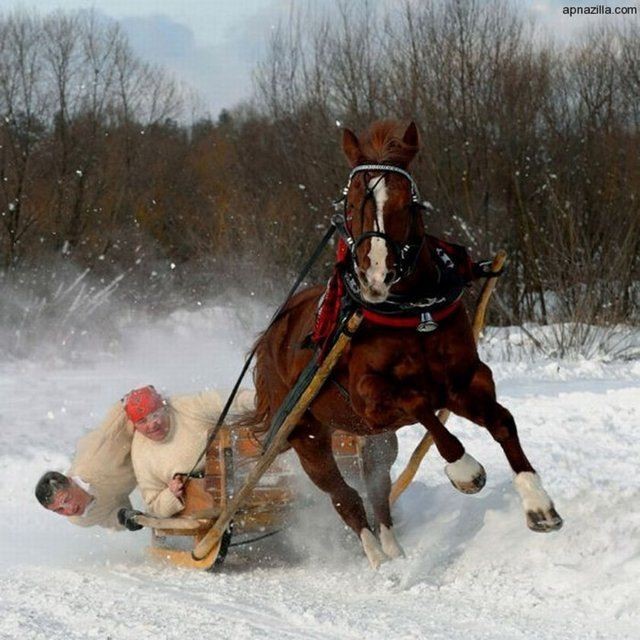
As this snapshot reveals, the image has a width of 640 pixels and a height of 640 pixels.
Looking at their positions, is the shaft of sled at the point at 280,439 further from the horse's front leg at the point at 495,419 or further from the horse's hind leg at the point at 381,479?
the horse's hind leg at the point at 381,479

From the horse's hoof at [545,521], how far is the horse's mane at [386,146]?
5.39 ft

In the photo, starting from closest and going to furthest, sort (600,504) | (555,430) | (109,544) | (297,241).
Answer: (600,504) → (109,544) → (555,430) → (297,241)

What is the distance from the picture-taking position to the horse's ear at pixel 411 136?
4.84 m

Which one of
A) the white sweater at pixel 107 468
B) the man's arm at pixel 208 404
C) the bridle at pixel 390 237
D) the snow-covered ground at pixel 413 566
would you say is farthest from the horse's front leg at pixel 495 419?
the white sweater at pixel 107 468

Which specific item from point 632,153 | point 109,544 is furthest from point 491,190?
point 109,544

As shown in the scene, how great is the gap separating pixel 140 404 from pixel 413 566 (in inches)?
82.4

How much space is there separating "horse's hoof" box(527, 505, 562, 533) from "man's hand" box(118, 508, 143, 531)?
281 centimetres

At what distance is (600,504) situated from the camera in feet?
18.6

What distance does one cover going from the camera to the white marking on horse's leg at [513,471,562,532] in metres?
4.56

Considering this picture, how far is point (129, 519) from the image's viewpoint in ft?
21.6

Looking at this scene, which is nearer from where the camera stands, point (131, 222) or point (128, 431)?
point (128, 431)

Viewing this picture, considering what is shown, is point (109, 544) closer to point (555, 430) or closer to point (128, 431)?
point (128, 431)

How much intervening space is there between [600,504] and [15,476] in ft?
18.4

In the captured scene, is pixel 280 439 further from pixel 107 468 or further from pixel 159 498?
pixel 107 468
